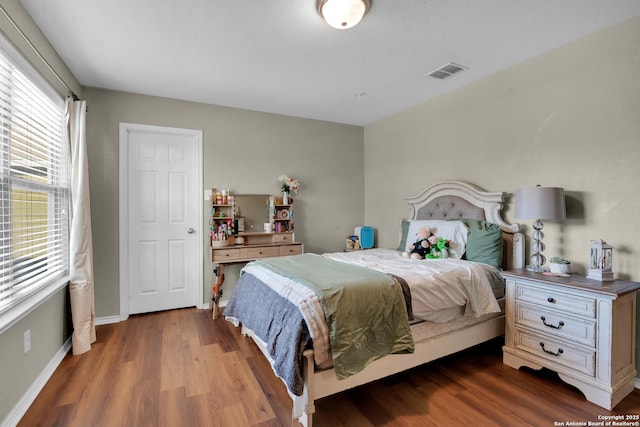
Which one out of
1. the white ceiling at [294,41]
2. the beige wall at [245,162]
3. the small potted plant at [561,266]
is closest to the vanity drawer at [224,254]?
the beige wall at [245,162]

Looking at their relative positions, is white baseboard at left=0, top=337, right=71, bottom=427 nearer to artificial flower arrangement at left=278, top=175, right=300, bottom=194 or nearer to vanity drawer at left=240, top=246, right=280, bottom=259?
vanity drawer at left=240, top=246, right=280, bottom=259

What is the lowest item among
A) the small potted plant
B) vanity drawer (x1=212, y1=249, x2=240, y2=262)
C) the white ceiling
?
vanity drawer (x1=212, y1=249, x2=240, y2=262)

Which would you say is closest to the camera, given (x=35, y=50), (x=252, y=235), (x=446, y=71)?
(x=35, y=50)

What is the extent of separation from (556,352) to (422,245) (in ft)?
4.13

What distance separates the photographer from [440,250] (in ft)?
→ 9.72

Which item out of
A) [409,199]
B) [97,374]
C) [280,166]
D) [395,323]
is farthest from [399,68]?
[97,374]

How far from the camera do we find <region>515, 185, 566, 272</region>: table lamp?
7.48 feet

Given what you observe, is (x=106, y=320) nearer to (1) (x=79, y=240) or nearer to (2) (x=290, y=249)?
(1) (x=79, y=240)

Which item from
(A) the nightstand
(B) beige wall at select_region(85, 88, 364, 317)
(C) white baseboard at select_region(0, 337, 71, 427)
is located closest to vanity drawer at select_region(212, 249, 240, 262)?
(B) beige wall at select_region(85, 88, 364, 317)

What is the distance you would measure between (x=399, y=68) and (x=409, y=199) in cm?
158

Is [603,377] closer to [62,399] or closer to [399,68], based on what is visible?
[399,68]

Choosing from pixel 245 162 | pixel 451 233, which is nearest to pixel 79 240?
pixel 245 162

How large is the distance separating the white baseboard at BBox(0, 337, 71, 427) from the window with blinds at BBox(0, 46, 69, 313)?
0.57 m

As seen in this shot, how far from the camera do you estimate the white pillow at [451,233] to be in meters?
2.90
